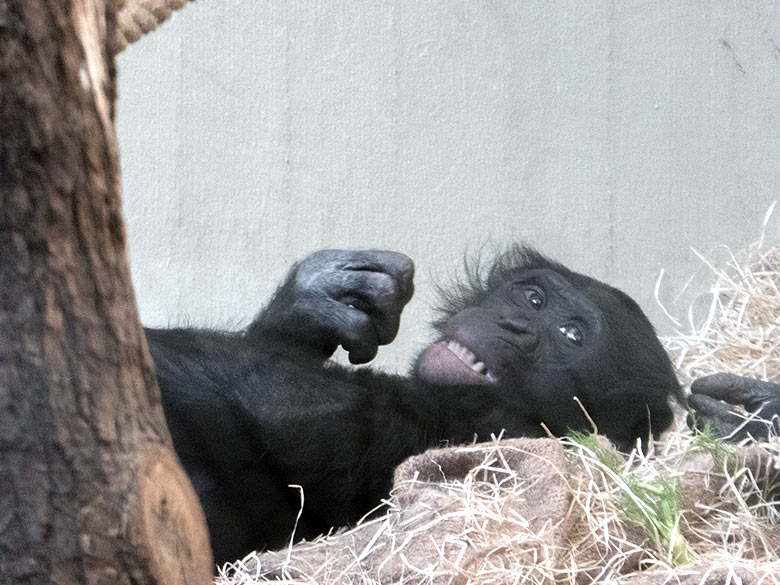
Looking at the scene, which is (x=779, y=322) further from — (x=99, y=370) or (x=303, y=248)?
(x=99, y=370)

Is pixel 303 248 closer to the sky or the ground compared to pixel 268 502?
closer to the sky

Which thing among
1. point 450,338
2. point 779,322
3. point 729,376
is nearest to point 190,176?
point 450,338

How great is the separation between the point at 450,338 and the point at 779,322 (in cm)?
144

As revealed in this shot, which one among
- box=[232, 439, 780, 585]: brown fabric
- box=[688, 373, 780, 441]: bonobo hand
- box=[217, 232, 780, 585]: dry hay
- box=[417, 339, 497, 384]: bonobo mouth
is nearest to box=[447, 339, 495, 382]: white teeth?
box=[417, 339, 497, 384]: bonobo mouth

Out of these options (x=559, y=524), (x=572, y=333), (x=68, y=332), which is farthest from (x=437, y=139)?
(x=68, y=332)

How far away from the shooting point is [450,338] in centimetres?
259

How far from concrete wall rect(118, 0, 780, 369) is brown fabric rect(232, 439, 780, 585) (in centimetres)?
116

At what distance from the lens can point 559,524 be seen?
6.03 feet

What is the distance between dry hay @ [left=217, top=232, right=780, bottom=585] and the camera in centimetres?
174

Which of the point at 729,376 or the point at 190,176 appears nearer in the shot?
the point at 729,376

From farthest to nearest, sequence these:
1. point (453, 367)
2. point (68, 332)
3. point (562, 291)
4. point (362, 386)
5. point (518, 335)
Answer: point (562, 291) < point (518, 335) < point (453, 367) < point (362, 386) < point (68, 332)

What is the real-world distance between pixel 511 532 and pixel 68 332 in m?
1.13

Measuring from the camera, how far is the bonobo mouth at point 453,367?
8.02 feet

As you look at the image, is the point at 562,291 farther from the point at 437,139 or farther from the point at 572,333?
the point at 437,139
